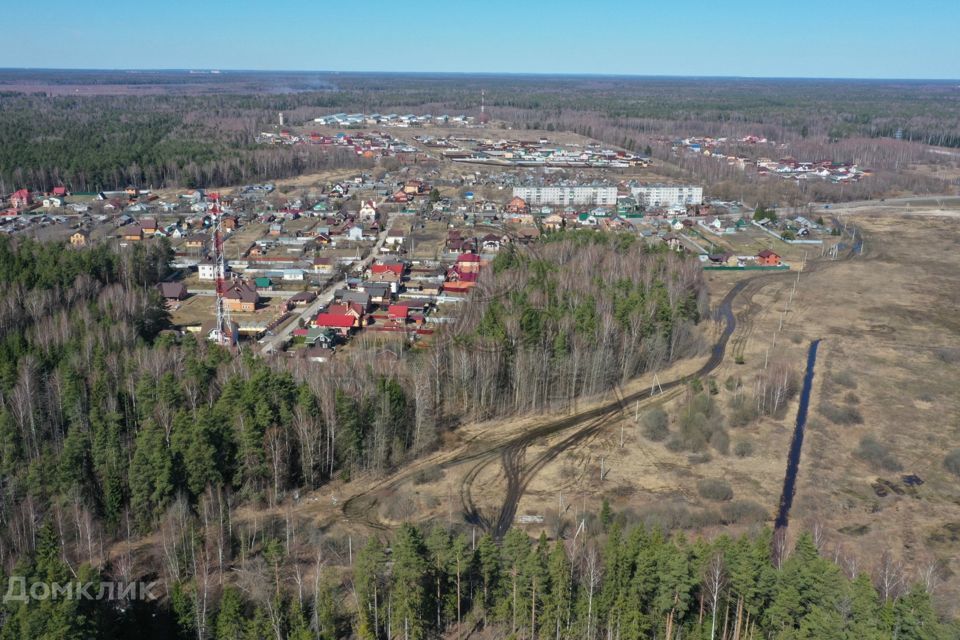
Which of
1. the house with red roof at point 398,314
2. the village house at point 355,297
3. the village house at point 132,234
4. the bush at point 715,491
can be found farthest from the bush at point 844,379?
the village house at point 132,234

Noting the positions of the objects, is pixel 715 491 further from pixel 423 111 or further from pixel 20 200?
pixel 423 111

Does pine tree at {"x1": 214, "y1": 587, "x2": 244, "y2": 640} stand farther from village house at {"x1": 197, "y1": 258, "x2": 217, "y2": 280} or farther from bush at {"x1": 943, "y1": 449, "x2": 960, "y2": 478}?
village house at {"x1": 197, "y1": 258, "x2": 217, "y2": 280}

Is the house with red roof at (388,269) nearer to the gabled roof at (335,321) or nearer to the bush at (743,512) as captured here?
the gabled roof at (335,321)

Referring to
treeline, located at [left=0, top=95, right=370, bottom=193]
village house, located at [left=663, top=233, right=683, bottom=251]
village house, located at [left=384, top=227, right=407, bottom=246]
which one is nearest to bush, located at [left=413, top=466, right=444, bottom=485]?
village house, located at [left=384, top=227, right=407, bottom=246]

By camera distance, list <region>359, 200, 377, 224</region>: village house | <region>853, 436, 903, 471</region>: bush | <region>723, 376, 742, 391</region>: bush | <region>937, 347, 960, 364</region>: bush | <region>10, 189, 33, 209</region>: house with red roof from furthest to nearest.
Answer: <region>10, 189, 33, 209</region>: house with red roof < <region>359, 200, 377, 224</region>: village house < <region>937, 347, 960, 364</region>: bush < <region>723, 376, 742, 391</region>: bush < <region>853, 436, 903, 471</region>: bush

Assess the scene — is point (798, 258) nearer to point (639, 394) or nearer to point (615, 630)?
point (639, 394)

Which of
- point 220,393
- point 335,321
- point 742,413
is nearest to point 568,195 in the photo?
point 335,321
